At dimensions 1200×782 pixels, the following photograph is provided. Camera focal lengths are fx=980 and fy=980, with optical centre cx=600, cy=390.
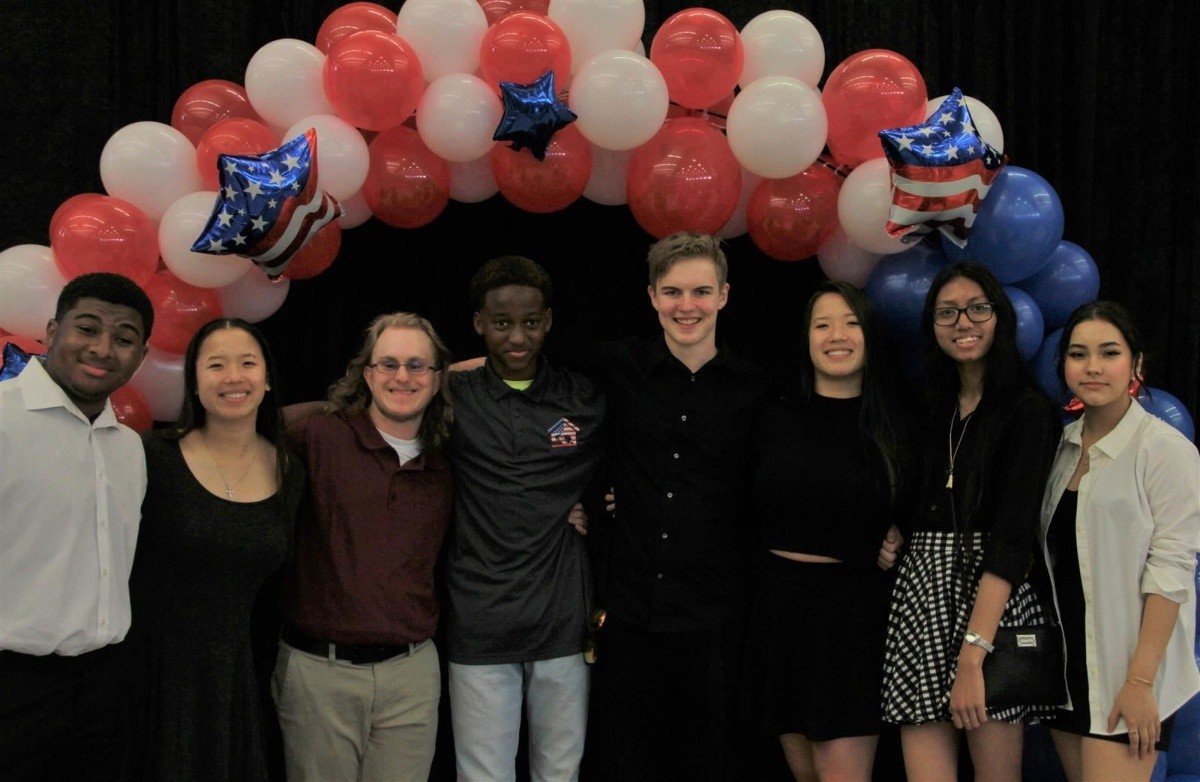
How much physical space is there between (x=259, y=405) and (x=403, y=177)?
30.4 inches

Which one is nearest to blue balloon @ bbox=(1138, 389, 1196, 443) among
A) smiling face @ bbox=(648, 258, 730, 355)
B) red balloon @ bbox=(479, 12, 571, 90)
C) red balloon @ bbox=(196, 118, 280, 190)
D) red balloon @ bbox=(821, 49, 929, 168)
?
red balloon @ bbox=(821, 49, 929, 168)

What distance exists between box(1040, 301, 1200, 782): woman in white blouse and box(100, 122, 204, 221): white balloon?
233 centimetres

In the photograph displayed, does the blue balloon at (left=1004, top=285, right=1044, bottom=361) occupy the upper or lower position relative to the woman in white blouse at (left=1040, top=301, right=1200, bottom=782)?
upper

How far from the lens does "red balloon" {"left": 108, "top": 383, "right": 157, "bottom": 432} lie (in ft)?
8.28

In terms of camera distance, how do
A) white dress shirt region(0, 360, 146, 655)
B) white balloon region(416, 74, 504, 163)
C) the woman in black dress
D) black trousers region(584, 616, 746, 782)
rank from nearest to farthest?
white dress shirt region(0, 360, 146, 655) → the woman in black dress → black trousers region(584, 616, 746, 782) → white balloon region(416, 74, 504, 163)

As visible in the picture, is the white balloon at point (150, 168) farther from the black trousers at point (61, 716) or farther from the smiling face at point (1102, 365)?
the smiling face at point (1102, 365)

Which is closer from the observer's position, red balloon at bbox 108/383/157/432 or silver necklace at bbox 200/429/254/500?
silver necklace at bbox 200/429/254/500

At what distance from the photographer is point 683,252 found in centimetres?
250

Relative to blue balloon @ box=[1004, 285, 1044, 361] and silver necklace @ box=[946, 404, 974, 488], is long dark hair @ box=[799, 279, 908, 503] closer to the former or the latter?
silver necklace @ box=[946, 404, 974, 488]

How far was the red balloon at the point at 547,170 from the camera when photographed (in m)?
2.65

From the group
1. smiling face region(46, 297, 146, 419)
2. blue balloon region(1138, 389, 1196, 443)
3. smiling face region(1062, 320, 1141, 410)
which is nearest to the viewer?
smiling face region(46, 297, 146, 419)

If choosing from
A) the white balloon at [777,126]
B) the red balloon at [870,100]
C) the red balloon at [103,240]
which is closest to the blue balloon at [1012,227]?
the red balloon at [870,100]

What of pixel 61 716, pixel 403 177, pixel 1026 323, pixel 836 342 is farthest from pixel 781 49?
pixel 61 716

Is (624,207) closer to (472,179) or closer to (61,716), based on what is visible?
(472,179)
